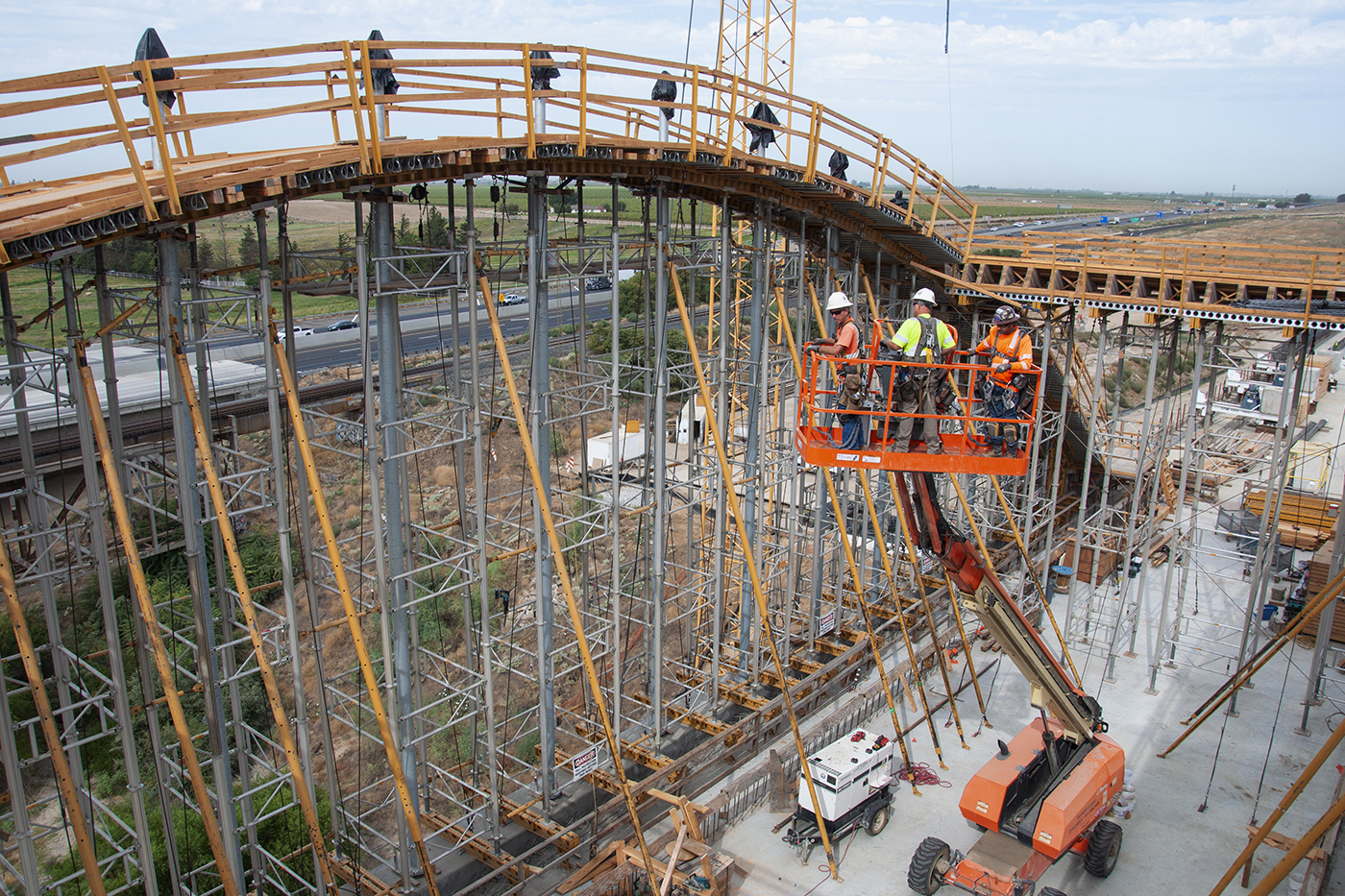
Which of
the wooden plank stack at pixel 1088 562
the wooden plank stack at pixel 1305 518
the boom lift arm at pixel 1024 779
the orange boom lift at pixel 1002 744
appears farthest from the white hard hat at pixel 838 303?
the wooden plank stack at pixel 1305 518

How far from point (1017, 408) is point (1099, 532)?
29.4 ft

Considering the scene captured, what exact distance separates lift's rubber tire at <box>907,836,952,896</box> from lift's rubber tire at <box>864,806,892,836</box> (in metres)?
1.26

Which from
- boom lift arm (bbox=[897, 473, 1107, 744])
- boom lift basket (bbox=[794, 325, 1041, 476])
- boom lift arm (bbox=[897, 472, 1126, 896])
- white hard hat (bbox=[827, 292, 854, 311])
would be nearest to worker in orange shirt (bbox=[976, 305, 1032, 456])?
boom lift basket (bbox=[794, 325, 1041, 476])

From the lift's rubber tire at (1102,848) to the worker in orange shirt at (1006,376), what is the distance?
6.54 m

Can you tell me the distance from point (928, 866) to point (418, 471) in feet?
32.3

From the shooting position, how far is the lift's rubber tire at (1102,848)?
1438cm

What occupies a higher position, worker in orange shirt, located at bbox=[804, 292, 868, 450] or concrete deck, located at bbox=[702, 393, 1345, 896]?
worker in orange shirt, located at bbox=[804, 292, 868, 450]

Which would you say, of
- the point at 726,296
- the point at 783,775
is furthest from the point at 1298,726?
the point at 726,296

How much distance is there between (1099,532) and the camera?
19.7 meters

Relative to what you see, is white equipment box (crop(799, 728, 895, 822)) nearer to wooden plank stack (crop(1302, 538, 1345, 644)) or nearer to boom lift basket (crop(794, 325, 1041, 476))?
boom lift basket (crop(794, 325, 1041, 476))

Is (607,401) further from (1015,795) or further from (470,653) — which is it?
(1015,795)

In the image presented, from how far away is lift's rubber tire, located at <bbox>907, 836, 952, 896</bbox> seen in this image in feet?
45.6

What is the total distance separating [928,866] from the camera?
45.6 feet

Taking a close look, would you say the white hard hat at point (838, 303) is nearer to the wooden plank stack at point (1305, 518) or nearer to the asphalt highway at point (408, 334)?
the wooden plank stack at point (1305, 518)
